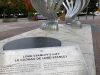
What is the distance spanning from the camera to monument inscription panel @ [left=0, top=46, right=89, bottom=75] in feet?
13.0

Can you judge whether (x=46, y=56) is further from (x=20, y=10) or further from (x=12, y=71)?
(x=20, y=10)

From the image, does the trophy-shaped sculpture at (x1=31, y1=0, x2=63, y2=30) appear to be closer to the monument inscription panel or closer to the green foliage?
the monument inscription panel

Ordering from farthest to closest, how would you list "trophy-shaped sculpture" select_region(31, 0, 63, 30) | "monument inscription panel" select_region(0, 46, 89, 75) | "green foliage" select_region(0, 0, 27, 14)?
"green foliage" select_region(0, 0, 27, 14), "trophy-shaped sculpture" select_region(31, 0, 63, 30), "monument inscription panel" select_region(0, 46, 89, 75)

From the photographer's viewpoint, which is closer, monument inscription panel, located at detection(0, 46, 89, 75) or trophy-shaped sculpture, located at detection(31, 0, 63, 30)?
monument inscription panel, located at detection(0, 46, 89, 75)

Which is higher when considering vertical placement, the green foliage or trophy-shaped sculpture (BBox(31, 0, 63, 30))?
trophy-shaped sculpture (BBox(31, 0, 63, 30))

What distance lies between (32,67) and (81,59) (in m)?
0.70

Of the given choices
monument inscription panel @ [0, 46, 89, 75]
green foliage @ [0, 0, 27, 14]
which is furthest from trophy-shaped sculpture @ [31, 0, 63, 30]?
green foliage @ [0, 0, 27, 14]

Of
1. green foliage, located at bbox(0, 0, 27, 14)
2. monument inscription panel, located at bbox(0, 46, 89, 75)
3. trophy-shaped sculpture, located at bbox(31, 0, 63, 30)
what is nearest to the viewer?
monument inscription panel, located at bbox(0, 46, 89, 75)

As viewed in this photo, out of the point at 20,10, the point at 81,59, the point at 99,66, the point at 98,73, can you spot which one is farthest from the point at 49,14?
the point at 20,10

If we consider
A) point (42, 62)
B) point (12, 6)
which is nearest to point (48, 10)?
point (42, 62)

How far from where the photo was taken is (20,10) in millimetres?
48406

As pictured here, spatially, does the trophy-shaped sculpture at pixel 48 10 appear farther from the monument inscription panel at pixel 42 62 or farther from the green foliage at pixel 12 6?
the green foliage at pixel 12 6

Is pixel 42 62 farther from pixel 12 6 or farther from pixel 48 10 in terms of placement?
pixel 12 6

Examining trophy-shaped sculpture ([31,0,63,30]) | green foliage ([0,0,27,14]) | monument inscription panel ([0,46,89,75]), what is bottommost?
green foliage ([0,0,27,14])
